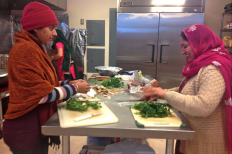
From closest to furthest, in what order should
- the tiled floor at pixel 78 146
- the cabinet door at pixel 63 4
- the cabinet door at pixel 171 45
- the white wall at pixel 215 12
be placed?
the tiled floor at pixel 78 146, the cabinet door at pixel 171 45, the white wall at pixel 215 12, the cabinet door at pixel 63 4

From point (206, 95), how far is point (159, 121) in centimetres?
31

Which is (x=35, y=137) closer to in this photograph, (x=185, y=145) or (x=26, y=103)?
(x=26, y=103)

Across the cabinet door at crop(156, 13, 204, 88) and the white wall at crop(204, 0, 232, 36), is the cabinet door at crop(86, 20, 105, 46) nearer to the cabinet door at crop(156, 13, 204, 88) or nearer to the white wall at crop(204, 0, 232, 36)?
the cabinet door at crop(156, 13, 204, 88)

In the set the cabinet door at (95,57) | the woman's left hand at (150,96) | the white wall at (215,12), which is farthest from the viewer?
the cabinet door at (95,57)

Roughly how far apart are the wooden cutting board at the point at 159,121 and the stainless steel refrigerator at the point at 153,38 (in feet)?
8.78

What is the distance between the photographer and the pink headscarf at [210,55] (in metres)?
1.10

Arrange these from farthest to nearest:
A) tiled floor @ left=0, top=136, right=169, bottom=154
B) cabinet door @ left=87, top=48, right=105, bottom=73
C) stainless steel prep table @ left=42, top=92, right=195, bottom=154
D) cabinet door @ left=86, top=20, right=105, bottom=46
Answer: cabinet door @ left=87, top=48, right=105, bottom=73 → cabinet door @ left=86, top=20, right=105, bottom=46 → tiled floor @ left=0, top=136, right=169, bottom=154 → stainless steel prep table @ left=42, top=92, right=195, bottom=154

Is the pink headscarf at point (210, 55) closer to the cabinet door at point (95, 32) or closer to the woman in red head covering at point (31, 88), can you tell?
the woman in red head covering at point (31, 88)

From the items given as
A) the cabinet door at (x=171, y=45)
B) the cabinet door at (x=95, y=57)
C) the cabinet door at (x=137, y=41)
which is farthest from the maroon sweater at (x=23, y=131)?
the cabinet door at (x=95, y=57)

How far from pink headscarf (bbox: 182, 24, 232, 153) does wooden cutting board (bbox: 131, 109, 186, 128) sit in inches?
12.8

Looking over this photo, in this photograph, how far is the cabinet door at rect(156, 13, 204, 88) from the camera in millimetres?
3566

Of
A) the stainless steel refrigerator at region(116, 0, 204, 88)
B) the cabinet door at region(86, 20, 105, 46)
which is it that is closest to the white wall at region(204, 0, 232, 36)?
the stainless steel refrigerator at region(116, 0, 204, 88)

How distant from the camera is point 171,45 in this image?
12.0 ft

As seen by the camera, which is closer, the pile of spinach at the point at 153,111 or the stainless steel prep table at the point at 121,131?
the stainless steel prep table at the point at 121,131
